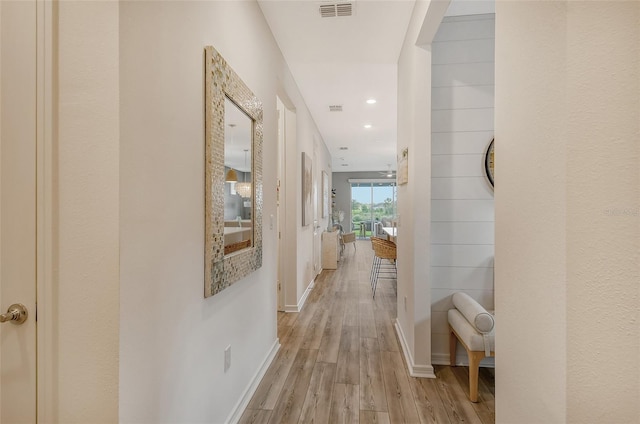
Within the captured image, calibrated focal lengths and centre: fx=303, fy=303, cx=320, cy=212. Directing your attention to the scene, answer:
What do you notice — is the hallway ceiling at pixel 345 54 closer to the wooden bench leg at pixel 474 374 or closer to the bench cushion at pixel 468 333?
the bench cushion at pixel 468 333

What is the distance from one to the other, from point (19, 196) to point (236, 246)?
98cm

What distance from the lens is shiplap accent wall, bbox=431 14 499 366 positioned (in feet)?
8.15

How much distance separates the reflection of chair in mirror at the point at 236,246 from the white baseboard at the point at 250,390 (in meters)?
0.92

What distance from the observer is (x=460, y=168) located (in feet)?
8.25

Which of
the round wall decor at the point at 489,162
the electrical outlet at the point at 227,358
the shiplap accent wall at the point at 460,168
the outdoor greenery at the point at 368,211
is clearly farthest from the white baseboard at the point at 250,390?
the outdoor greenery at the point at 368,211

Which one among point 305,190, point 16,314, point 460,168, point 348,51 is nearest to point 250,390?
point 16,314

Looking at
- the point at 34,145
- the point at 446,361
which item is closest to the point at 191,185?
the point at 34,145

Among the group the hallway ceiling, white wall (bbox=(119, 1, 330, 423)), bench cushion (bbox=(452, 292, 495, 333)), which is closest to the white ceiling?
the hallway ceiling

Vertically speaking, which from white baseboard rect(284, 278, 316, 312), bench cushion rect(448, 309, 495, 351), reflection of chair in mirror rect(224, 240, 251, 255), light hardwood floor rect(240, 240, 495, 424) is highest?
Result: reflection of chair in mirror rect(224, 240, 251, 255)

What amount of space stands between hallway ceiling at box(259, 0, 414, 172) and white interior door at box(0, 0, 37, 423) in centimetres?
173

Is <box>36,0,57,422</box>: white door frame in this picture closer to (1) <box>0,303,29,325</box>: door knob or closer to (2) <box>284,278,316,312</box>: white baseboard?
(1) <box>0,303,29,325</box>: door knob

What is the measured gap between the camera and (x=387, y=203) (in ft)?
39.1

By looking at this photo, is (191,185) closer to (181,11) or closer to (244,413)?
(181,11)

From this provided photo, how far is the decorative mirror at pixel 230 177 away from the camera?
1.44 metres
